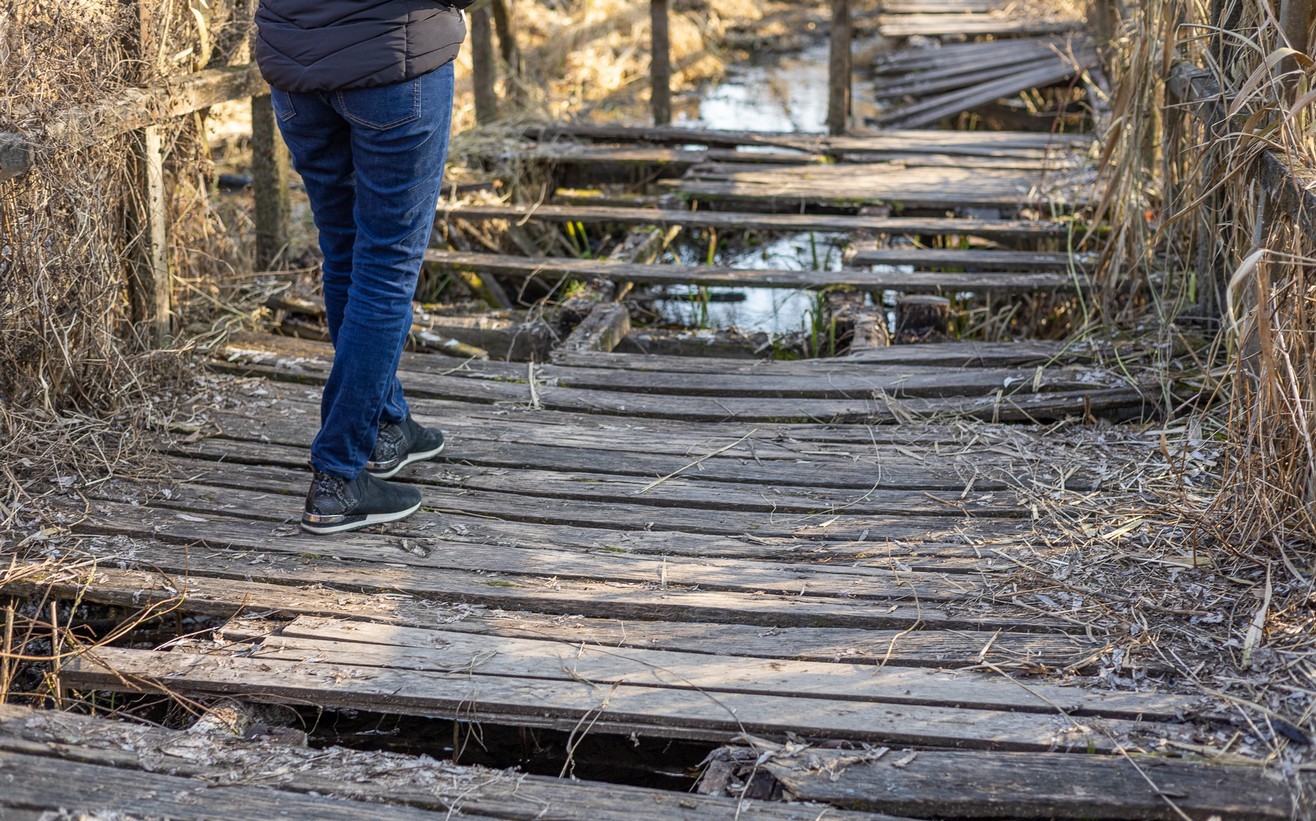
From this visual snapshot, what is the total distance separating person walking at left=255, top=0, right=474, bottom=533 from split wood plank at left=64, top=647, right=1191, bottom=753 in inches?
26.0

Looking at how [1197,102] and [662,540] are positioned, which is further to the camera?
[1197,102]

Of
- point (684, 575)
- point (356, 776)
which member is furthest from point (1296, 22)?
point (356, 776)

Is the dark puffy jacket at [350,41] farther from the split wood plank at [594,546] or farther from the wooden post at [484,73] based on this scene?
the wooden post at [484,73]

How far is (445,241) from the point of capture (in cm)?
591

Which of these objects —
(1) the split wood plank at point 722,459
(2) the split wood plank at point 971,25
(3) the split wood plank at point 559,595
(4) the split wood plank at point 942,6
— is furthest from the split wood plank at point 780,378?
(4) the split wood plank at point 942,6

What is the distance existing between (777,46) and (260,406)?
921cm

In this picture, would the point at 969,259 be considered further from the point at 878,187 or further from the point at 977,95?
the point at 977,95

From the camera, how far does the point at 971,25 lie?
464 inches

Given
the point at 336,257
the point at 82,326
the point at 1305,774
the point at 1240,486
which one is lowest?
the point at 1305,774

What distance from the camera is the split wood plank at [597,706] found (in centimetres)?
229

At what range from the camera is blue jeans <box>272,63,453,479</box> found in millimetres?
2861

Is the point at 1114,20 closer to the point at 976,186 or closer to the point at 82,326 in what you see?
the point at 976,186

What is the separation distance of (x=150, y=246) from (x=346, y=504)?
1468mm

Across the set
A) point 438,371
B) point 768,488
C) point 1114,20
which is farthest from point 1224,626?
point 1114,20
